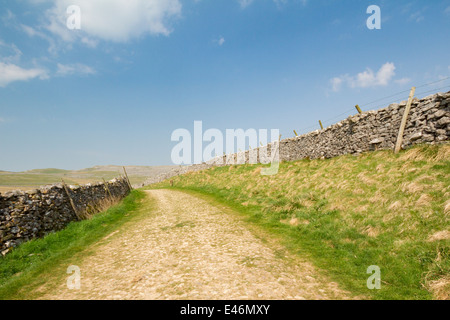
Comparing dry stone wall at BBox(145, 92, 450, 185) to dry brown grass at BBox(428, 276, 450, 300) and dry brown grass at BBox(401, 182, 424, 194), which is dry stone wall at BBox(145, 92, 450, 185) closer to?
dry brown grass at BBox(401, 182, 424, 194)

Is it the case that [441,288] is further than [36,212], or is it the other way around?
[36,212]

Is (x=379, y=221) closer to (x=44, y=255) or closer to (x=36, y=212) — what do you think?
(x=44, y=255)

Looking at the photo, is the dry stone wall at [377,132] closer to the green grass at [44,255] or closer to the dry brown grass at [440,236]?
the dry brown grass at [440,236]

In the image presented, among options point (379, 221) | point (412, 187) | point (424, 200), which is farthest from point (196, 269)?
point (412, 187)

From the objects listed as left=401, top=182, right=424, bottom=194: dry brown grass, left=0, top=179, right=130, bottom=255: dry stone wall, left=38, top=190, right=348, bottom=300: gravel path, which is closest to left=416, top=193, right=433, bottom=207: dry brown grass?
left=401, top=182, right=424, bottom=194: dry brown grass

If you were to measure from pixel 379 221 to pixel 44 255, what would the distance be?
1274 cm

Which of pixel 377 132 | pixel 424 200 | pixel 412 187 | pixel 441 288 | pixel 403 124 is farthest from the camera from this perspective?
pixel 377 132

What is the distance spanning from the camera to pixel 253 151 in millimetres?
34469

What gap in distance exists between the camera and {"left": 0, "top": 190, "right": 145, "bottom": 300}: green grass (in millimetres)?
6142

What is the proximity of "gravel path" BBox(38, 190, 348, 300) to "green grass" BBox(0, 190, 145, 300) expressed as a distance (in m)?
0.86

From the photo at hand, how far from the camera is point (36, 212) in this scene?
35.9ft
